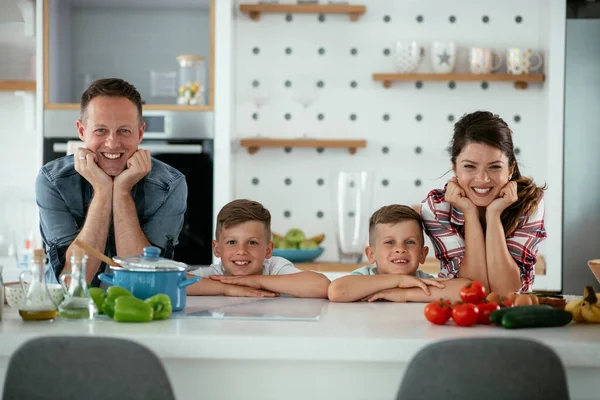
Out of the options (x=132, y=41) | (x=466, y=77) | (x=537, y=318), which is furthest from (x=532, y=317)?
(x=132, y=41)

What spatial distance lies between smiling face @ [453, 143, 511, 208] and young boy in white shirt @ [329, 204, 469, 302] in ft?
0.61

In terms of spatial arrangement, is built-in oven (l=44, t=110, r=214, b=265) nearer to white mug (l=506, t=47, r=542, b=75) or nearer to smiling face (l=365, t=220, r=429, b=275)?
white mug (l=506, t=47, r=542, b=75)

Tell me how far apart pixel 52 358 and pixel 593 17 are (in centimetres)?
338

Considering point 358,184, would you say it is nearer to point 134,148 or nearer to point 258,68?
point 258,68

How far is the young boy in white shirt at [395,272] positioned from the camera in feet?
6.72

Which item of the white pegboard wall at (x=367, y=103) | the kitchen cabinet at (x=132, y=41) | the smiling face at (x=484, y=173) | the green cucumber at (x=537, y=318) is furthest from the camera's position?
the white pegboard wall at (x=367, y=103)

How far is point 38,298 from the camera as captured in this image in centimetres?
168

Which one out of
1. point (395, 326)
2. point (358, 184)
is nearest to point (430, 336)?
point (395, 326)

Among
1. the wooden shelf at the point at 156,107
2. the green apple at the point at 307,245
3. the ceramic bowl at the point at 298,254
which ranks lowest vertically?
the ceramic bowl at the point at 298,254

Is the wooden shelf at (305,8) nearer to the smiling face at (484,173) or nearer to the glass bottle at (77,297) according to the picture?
the smiling face at (484,173)

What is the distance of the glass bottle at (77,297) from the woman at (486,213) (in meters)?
1.11

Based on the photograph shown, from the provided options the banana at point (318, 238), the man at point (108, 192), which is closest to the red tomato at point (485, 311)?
the man at point (108, 192)

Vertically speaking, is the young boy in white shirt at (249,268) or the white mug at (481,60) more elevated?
the white mug at (481,60)

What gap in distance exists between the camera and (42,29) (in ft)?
12.7
